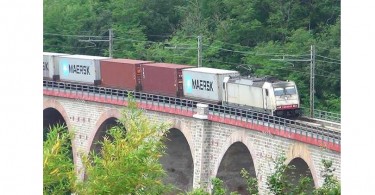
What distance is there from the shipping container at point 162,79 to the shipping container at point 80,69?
185 inches

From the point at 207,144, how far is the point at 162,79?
6797mm

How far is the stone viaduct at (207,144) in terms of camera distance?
41281 mm

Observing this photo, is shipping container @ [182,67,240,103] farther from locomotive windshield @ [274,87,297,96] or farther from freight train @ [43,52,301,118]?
locomotive windshield @ [274,87,297,96]

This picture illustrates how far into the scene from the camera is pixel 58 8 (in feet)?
291

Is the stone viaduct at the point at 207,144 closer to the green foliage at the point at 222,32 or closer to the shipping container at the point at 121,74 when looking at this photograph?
the shipping container at the point at 121,74

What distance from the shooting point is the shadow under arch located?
2078 inches

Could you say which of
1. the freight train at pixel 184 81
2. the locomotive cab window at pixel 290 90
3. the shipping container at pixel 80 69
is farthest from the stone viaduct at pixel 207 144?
the locomotive cab window at pixel 290 90

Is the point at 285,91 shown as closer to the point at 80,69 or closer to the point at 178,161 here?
the point at 178,161

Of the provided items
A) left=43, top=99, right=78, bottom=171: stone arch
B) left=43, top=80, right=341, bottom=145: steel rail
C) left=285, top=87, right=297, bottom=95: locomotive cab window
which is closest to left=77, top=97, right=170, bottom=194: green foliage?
left=43, top=80, right=341, bottom=145: steel rail

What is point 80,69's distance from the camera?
60.9 m

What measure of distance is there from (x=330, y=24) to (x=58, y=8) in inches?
1039

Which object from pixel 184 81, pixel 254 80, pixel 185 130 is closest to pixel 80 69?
pixel 184 81

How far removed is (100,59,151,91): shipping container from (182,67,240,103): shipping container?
4.85 m
